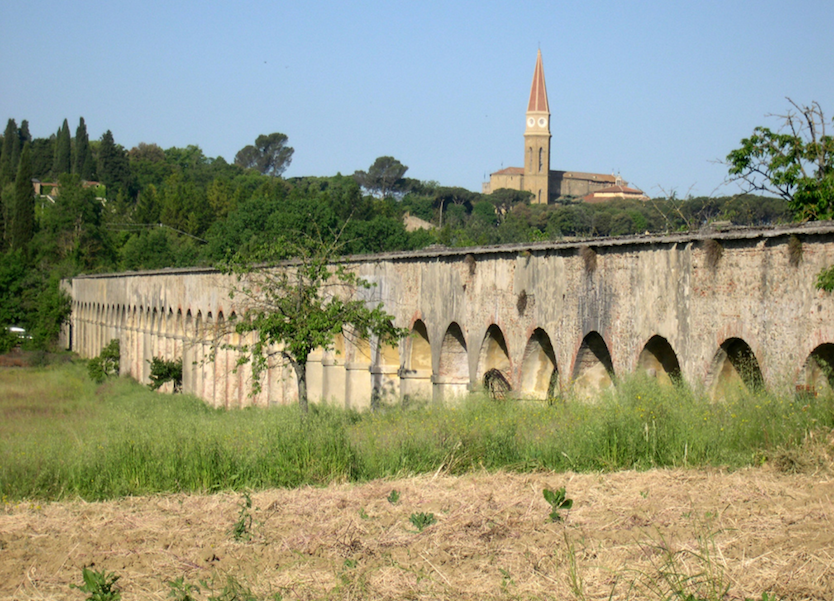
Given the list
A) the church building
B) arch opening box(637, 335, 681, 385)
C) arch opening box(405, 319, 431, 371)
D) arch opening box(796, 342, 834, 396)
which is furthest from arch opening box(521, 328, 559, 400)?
the church building

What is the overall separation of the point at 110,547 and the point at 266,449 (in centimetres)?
214

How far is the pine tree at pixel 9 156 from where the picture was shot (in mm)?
82562

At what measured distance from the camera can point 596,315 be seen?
1163 cm

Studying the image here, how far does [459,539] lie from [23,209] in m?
58.9

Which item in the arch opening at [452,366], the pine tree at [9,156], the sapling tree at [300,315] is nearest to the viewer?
the sapling tree at [300,315]

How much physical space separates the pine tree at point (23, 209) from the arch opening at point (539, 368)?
5086 centimetres

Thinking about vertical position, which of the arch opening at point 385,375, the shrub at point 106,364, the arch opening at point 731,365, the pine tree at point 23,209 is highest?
the pine tree at point 23,209

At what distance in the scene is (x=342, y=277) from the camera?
1409 centimetres

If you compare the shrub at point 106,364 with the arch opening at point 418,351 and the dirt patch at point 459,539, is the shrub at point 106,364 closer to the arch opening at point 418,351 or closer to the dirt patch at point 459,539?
the arch opening at point 418,351

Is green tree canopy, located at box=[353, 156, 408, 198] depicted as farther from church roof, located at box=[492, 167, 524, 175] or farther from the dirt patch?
the dirt patch

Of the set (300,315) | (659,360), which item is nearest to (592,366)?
(659,360)

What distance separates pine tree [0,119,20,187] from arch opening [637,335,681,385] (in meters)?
80.1

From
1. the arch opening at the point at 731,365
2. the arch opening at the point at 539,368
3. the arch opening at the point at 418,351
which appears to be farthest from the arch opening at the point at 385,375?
the arch opening at the point at 731,365

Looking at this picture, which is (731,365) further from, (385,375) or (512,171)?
(512,171)
